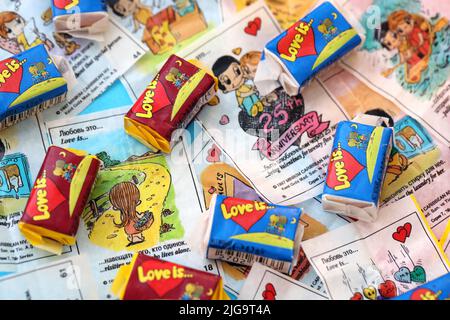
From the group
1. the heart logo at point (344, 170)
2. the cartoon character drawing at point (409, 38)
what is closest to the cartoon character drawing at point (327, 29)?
the cartoon character drawing at point (409, 38)

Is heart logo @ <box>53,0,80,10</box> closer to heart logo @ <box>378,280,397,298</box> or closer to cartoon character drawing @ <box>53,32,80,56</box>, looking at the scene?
cartoon character drawing @ <box>53,32,80,56</box>

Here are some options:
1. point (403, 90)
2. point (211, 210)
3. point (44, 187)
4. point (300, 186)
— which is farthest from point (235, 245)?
point (403, 90)

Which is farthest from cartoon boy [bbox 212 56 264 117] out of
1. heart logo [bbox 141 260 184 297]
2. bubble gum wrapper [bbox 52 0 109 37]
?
heart logo [bbox 141 260 184 297]

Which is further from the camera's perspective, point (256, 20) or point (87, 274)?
point (256, 20)

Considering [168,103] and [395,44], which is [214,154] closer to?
[168,103]

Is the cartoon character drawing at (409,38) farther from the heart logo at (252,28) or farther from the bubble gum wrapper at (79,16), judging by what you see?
the bubble gum wrapper at (79,16)

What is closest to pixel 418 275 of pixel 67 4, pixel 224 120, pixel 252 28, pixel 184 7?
pixel 224 120

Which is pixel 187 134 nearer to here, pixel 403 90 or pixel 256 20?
pixel 256 20
